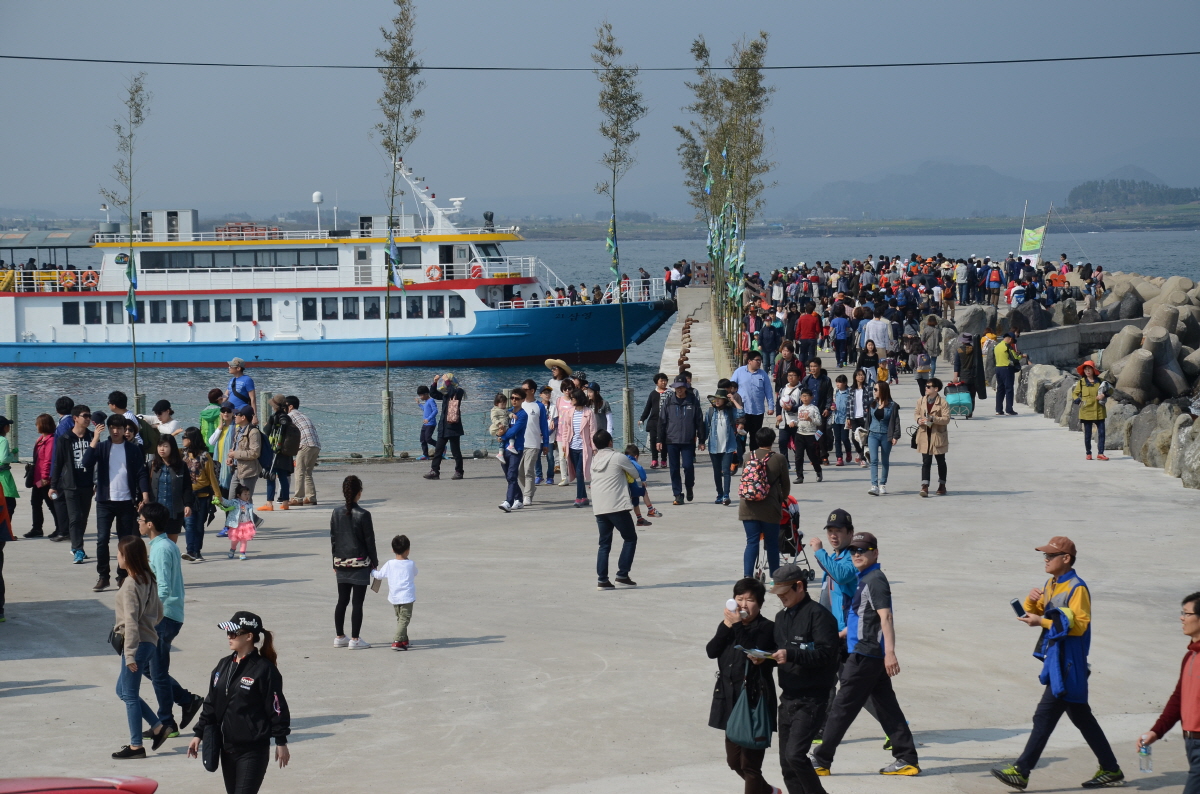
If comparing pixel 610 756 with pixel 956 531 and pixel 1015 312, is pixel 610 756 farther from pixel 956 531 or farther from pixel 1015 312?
pixel 1015 312

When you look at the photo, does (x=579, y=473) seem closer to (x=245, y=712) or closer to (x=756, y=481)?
(x=756, y=481)

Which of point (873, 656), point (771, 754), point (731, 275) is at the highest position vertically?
point (731, 275)

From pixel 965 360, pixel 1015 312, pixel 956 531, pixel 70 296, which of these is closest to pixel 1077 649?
pixel 956 531

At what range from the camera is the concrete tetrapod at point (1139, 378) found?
29203 mm

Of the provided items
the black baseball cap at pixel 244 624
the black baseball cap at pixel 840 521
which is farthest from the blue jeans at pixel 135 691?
the black baseball cap at pixel 840 521

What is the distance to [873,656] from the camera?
7.22 m

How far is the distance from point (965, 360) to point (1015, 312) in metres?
16.2

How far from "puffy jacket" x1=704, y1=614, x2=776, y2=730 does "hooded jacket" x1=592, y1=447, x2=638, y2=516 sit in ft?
16.7

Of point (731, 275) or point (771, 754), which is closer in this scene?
point (771, 754)

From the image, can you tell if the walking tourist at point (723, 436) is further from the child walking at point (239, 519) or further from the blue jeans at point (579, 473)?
the child walking at point (239, 519)

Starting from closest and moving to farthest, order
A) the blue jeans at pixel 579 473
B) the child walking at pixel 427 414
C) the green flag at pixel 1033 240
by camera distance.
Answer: the blue jeans at pixel 579 473 < the child walking at pixel 427 414 < the green flag at pixel 1033 240

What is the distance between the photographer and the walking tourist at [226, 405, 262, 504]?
1459cm

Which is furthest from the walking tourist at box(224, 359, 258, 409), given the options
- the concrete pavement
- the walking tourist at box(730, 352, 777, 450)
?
the walking tourist at box(730, 352, 777, 450)

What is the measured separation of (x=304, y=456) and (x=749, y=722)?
1116 centimetres
